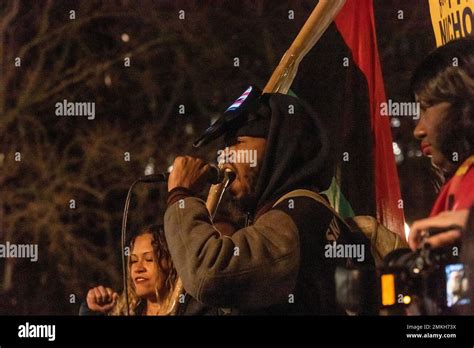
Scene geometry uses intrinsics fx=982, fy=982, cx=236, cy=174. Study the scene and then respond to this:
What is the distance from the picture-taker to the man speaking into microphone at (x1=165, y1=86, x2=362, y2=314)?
5.04 metres

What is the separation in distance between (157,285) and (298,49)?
145cm

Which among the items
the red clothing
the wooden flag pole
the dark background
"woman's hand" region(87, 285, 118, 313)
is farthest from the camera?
"woman's hand" region(87, 285, 118, 313)

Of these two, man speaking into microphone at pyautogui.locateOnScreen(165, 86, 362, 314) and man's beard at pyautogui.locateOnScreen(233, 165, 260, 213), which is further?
man's beard at pyautogui.locateOnScreen(233, 165, 260, 213)

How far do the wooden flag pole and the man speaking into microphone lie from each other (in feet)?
0.22

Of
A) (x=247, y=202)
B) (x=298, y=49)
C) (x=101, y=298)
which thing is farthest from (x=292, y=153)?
(x=101, y=298)

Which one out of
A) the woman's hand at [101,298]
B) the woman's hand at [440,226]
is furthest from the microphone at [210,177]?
the woman's hand at [440,226]

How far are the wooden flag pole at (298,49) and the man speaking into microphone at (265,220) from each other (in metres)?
0.07

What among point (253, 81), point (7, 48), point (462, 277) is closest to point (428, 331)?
point (462, 277)

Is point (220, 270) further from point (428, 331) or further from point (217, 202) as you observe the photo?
point (428, 331)

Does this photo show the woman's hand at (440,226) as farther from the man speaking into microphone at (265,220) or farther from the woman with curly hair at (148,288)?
the woman with curly hair at (148,288)

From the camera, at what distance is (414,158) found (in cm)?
514

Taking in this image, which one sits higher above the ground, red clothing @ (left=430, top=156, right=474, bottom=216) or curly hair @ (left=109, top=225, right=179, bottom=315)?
red clothing @ (left=430, top=156, right=474, bottom=216)

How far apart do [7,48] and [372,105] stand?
1.96 meters

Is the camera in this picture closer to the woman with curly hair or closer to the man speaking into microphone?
the man speaking into microphone
